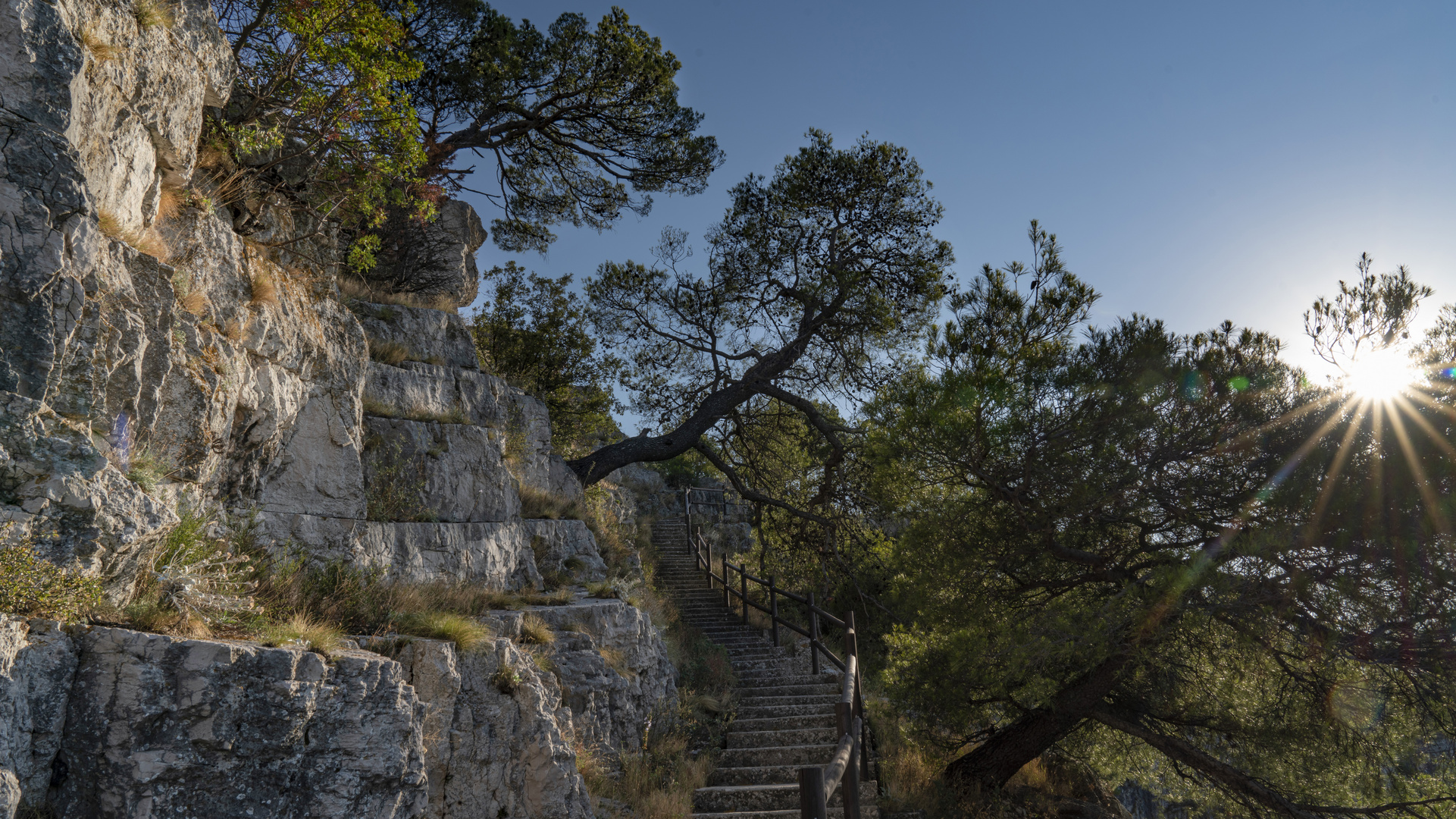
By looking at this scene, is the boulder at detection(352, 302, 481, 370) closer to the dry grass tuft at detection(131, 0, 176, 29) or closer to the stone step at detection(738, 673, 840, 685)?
the dry grass tuft at detection(131, 0, 176, 29)

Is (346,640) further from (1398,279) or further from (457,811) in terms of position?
(1398,279)

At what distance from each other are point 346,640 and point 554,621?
3327 mm

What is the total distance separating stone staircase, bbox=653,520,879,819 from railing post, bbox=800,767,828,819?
→ 1325 mm

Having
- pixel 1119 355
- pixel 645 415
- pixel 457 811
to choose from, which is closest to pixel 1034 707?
pixel 1119 355

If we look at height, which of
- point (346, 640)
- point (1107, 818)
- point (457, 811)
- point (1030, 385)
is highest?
point (1030, 385)

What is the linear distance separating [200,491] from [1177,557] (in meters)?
8.25

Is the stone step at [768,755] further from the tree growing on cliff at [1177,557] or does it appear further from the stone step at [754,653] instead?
the stone step at [754,653]

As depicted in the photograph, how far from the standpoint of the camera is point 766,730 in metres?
9.64

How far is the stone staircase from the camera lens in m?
7.68

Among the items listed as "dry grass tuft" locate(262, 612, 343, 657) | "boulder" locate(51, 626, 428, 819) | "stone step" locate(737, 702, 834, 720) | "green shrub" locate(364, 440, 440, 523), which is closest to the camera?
"boulder" locate(51, 626, 428, 819)

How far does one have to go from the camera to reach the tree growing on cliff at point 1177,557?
584 cm

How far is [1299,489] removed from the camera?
605 cm

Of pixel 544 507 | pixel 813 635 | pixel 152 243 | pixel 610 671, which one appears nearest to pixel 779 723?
pixel 813 635

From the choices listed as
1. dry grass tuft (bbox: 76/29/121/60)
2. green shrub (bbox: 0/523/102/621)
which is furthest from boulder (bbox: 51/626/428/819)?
dry grass tuft (bbox: 76/29/121/60)
